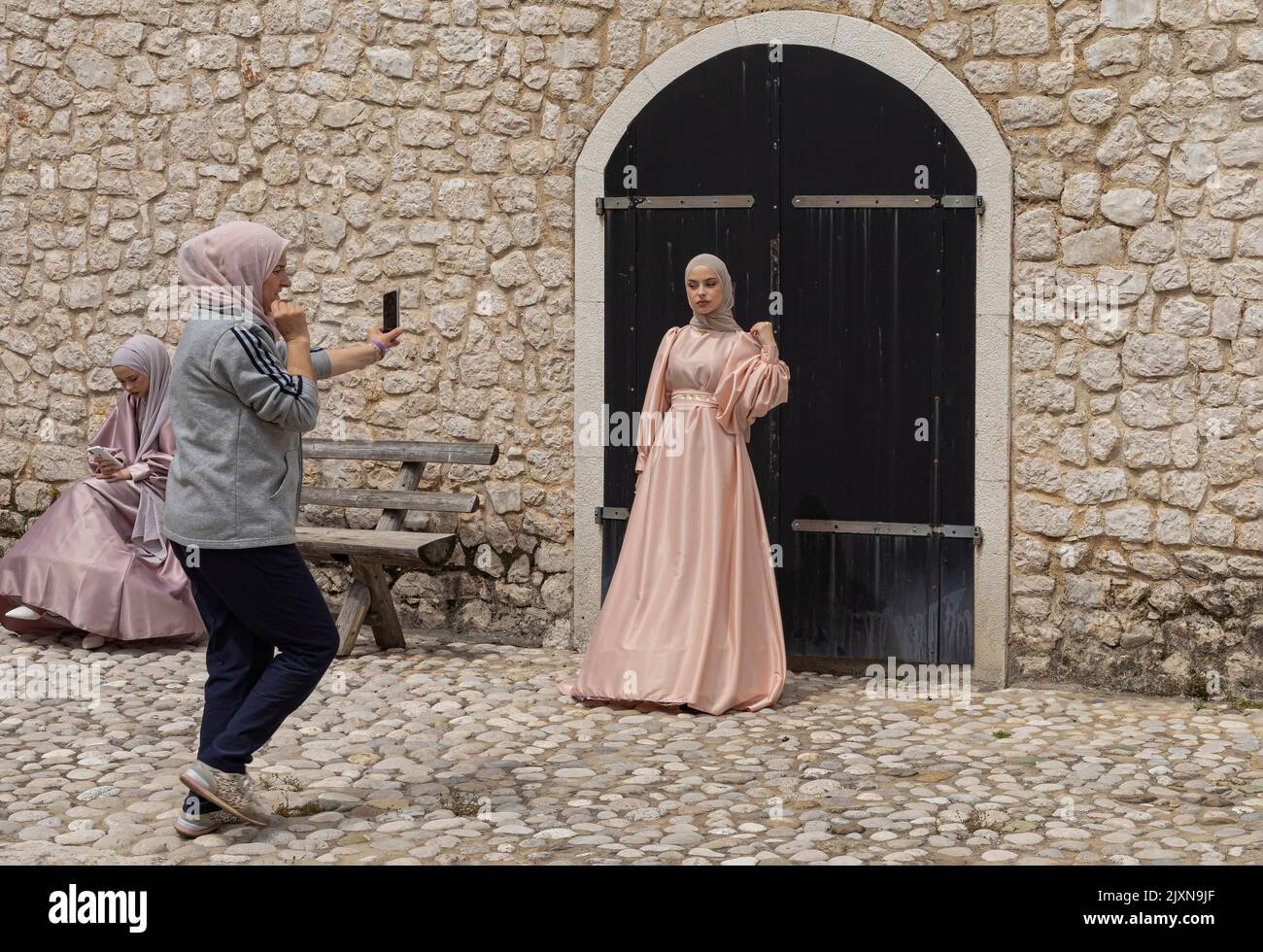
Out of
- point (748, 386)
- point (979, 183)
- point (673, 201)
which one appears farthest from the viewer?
point (673, 201)

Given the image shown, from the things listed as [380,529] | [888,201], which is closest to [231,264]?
[380,529]

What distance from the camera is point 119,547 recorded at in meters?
7.06

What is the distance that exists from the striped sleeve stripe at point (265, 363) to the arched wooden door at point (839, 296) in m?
2.87

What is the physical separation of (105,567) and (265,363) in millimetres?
3134

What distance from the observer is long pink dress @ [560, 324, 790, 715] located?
19.7 ft

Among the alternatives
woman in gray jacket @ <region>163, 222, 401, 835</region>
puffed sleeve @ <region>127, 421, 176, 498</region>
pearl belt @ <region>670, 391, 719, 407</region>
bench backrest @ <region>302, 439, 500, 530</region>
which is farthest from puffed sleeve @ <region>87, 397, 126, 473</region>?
woman in gray jacket @ <region>163, 222, 401, 835</region>

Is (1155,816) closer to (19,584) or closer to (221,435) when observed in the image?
(221,435)

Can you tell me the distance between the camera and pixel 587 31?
22.8 ft

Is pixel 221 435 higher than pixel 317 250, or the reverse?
pixel 317 250

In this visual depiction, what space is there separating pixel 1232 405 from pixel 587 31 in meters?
3.23

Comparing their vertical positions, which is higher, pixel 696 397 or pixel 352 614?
pixel 696 397

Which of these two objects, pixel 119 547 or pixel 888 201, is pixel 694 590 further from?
pixel 119 547

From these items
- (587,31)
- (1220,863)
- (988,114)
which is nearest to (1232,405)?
(988,114)

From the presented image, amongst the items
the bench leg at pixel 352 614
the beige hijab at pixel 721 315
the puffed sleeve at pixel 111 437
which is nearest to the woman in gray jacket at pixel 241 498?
the beige hijab at pixel 721 315
